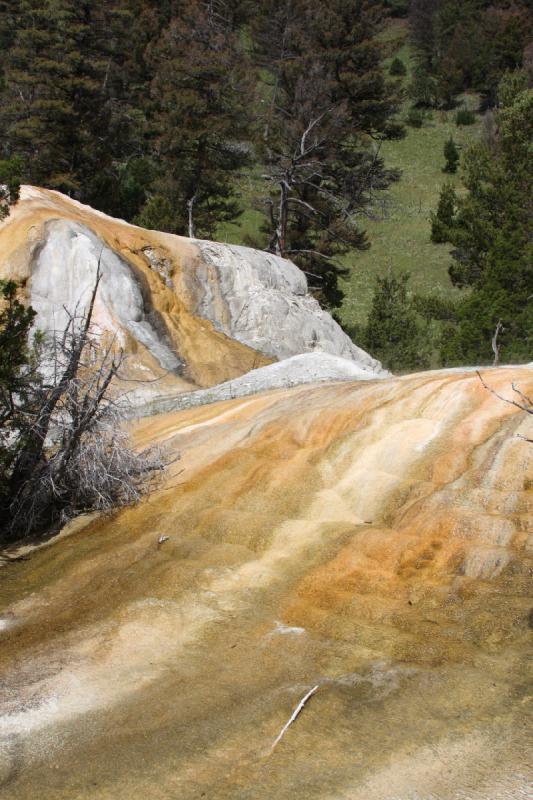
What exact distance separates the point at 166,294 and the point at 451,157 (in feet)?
129

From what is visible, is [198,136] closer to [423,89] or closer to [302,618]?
[302,618]

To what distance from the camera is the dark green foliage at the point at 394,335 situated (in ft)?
89.6

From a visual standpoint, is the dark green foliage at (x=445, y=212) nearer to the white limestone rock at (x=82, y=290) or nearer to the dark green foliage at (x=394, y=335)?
the dark green foliage at (x=394, y=335)

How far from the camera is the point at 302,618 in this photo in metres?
7.88

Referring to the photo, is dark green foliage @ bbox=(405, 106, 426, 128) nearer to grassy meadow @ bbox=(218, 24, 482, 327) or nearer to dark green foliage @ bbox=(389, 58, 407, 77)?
grassy meadow @ bbox=(218, 24, 482, 327)

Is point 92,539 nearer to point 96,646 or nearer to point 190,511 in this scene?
point 190,511

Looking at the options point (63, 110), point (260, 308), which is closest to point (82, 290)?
point (260, 308)

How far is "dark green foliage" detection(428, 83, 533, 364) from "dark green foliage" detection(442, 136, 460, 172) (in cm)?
1512

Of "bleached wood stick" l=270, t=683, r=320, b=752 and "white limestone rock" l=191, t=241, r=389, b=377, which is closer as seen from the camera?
"bleached wood stick" l=270, t=683, r=320, b=752

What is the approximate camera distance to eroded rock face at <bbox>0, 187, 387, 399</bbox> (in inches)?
744

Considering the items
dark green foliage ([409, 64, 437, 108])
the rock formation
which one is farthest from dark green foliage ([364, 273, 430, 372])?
dark green foliage ([409, 64, 437, 108])

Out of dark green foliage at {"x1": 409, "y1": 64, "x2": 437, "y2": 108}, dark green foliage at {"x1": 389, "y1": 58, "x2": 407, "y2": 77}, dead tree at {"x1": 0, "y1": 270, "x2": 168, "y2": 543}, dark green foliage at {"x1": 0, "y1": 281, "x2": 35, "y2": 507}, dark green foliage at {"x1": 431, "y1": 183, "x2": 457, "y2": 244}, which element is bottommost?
dead tree at {"x1": 0, "y1": 270, "x2": 168, "y2": 543}

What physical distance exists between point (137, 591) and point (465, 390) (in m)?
4.70

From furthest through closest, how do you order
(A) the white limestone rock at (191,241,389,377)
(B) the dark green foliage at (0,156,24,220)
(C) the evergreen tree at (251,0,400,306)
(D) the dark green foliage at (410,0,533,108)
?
(D) the dark green foliage at (410,0,533,108) < (C) the evergreen tree at (251,0,400,306) < (A) the white limestone rock at (191,241,389,377) < (B) the dark green foliage at (0,156,24,220)
